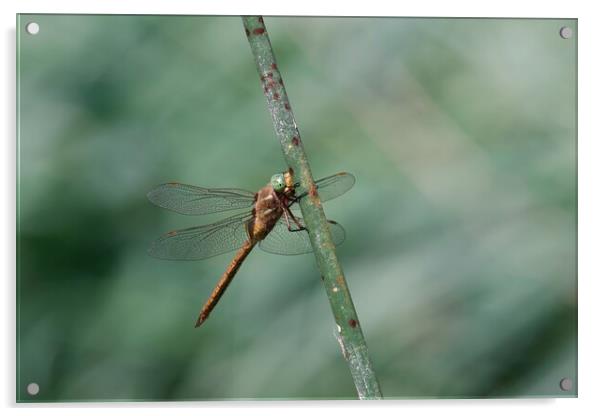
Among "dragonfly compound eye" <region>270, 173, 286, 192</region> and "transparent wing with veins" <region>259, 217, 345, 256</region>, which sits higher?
"dragonfly compound eye" <region>270, 173, 286, 192</region>

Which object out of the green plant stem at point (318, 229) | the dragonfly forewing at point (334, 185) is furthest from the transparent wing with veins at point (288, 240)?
the green plant stem at point (318, 229)

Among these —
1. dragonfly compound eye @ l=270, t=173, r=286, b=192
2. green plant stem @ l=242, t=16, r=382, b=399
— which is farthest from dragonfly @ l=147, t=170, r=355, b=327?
green plant stem @ l=242, t=16, r=382, b=399

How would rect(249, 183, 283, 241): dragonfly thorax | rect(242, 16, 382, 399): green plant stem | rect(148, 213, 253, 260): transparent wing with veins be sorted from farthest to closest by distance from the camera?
rect(148, 213, 253, 260): transparent wing with veins → rect(249, 183, 283, 241): dragonfly thorax → rect(242, 16, 382, 399): green plant stem

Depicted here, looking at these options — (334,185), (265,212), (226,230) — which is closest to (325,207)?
(334,185)

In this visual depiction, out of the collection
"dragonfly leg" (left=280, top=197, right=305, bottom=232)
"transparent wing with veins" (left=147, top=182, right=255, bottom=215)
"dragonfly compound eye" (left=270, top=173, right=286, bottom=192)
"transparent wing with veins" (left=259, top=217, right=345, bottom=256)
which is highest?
"dragonfly compound eye" (left=270, top=173, right=286, bottom=192)

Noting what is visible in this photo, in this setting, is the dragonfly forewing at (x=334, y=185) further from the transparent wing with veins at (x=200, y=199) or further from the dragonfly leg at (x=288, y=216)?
the transparent wing with veins at (x=200, y=199)

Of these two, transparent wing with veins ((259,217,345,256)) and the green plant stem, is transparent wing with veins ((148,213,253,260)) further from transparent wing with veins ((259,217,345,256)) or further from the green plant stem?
the green plant stem

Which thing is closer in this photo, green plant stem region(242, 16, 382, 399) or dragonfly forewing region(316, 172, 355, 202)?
green plant stem region(242, 16, 382, 399)

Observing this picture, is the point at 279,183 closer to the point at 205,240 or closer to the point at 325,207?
the point at 325,207
